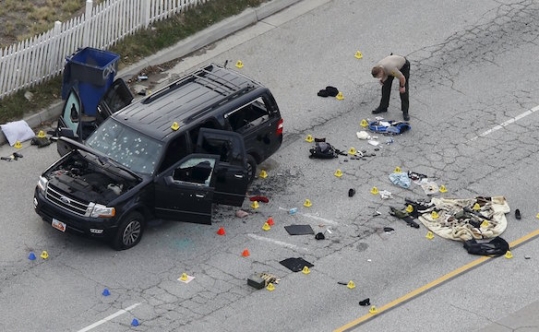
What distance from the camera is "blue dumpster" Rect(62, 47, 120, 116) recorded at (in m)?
22.3

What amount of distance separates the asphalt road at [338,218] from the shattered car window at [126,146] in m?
1.00

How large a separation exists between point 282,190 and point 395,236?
2189 millimetres

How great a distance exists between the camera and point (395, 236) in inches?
792

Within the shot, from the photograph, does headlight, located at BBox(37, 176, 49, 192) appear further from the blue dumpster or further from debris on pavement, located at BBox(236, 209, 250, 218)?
debris on pavement, located at BBox(236, 209, 250, 218)

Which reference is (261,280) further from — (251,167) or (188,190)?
(251,167)

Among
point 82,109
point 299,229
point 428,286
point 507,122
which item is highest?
point 82,109

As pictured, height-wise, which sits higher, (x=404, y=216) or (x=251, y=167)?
(x=251, y=167)

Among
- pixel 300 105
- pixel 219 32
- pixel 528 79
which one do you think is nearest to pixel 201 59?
pixel 219 32

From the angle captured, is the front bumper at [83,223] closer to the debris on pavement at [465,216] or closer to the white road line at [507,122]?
the debris on pavement at [465,216]

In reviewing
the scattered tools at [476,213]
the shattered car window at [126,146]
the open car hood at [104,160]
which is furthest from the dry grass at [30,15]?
the scattered tools at [476,213]

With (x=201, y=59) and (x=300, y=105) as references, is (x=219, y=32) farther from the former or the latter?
(x=300, y=105)

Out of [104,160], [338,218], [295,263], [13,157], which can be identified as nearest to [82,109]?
[13,157]

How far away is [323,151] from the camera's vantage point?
2195 cm

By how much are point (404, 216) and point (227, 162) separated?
2.97 meters
